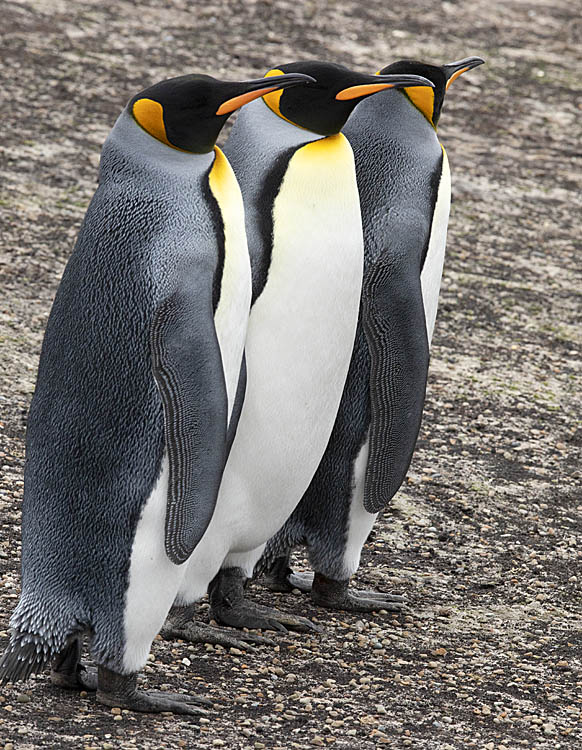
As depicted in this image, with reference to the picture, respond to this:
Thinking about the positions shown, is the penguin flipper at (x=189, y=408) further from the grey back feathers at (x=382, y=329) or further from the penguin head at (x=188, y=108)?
the grey back feathers at (x=382, y=329)

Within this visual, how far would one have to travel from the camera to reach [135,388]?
2639mm

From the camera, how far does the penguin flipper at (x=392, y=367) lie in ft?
10.6

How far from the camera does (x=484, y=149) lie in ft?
30.2

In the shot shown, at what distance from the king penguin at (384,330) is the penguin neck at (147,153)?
73 centimetres

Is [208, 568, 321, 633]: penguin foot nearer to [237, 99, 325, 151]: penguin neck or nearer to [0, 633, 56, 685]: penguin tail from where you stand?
[0, 633, 56, 685]: penguin tail

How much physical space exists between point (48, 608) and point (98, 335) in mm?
643

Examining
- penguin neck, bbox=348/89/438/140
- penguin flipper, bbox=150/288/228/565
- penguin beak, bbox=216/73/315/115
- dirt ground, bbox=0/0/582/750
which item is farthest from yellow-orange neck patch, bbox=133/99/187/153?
dirt ground, bbox=0/0/582/750

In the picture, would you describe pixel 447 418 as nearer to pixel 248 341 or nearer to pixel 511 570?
pixel 511 570

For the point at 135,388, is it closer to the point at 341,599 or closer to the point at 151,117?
the point at 151,117

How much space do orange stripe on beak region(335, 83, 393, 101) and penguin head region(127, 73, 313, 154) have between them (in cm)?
41

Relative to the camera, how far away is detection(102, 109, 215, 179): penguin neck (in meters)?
2.68

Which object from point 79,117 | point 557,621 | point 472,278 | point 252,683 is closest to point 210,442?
point 252,683

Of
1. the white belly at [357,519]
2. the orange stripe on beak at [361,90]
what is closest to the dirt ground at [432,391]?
the white belly at [357,519]

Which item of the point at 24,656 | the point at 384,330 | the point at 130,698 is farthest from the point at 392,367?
the point at 24,656
